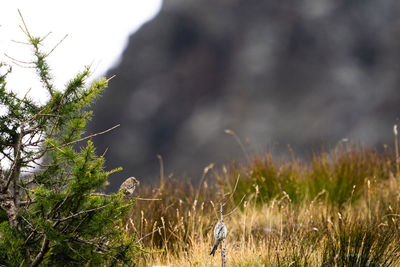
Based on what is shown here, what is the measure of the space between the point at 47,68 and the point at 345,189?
173 inches

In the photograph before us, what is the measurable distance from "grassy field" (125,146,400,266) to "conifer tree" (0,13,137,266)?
66 cm

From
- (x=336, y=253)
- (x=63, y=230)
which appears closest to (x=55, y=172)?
(x=63, y=230)

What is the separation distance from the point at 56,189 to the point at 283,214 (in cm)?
296

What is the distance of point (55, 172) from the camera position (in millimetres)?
2641

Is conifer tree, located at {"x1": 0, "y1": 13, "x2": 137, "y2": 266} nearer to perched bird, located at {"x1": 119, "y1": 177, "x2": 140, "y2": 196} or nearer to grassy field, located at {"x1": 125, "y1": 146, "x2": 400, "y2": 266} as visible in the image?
perched bird, located at {"x1": 119, "y1": 177, "x2": 140, "y2": 196}

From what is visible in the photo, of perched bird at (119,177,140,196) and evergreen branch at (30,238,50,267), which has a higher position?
perched bird at (119,177,140,196)

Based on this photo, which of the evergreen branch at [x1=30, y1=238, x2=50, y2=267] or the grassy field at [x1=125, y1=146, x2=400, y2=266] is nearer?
the evergreen branch at [x1=30, y1=238, x2=50, y2=267]

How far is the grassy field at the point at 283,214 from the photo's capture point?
312cm

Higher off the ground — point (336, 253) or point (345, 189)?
point (345, 189)

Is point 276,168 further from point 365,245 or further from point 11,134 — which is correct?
point 11,134

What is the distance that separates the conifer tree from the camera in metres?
2.17

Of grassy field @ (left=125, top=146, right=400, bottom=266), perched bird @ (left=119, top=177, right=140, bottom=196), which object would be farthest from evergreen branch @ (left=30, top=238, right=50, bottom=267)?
grassy field @ (left=125, top=146, right=400, bottom=266)

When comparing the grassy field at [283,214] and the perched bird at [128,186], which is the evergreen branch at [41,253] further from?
the grassy field at [283,214]

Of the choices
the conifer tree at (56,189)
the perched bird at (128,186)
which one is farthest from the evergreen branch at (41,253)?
the perched bird at (128,186)
